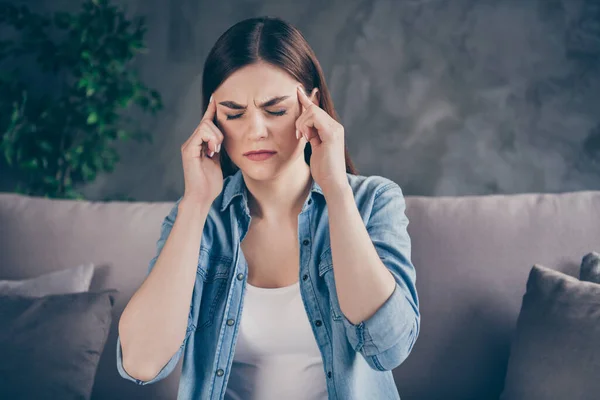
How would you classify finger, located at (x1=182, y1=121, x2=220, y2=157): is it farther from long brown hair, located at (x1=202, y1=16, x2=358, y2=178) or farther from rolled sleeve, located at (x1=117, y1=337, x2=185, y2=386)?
rolled sleeve, located at (x1=117, y1=337, x2=185, y2=386)

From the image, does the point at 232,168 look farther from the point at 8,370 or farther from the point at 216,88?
the point at 8,370

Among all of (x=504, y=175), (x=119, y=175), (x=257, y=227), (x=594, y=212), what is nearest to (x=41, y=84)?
(x=119, y=175)

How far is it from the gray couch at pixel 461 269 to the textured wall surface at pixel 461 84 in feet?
2.58

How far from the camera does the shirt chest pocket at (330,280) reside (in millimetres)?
1146

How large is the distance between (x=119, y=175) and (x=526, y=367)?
75.6 inches

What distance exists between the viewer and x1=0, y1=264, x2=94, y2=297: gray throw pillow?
1422 mm

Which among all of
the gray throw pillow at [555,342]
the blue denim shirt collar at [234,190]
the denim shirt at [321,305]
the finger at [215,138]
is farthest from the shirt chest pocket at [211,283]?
the gray throw pillow at [555,342]

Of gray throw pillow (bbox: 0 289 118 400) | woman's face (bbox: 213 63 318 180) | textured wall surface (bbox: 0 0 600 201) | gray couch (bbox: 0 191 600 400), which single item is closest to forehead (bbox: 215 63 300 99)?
woman's face (bbox: 213 63 318 180)

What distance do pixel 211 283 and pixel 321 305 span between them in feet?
0.84

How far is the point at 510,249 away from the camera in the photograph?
1395mm

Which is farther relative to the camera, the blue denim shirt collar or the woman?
the blue denim shirt collar

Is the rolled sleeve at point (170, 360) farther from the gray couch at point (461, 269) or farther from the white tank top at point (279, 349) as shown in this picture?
the gray couch at point (461, 269)

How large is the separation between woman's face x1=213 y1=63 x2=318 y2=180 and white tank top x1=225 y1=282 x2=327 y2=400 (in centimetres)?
27

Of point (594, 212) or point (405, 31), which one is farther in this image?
point (405, 31)
